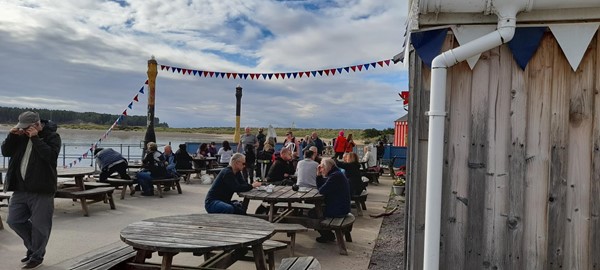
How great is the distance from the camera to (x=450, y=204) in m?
3.22

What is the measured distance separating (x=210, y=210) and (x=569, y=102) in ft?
13.0

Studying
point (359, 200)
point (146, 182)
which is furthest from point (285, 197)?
point (146, 182)

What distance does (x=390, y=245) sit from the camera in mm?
6160

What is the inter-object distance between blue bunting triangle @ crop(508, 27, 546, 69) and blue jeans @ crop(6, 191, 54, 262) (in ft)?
15.9

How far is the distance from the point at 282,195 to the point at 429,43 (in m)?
3.48

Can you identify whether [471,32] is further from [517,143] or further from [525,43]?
[517,143]

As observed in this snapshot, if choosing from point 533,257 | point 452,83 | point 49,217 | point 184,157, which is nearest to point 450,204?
point 533,257

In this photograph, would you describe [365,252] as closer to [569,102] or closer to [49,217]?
[569,102]

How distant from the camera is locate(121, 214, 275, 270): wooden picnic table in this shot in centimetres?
322

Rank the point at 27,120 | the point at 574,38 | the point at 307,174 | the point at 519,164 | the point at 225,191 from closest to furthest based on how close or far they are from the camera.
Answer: the point at 574,38 → the point at 519,164 → the point at 27,120 → the point at 225,191 → the point at 307,174

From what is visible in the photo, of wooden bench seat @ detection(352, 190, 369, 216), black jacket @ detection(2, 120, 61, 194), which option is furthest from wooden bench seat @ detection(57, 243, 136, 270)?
wooden bench seat @ detection(352, 190, 369, 216)

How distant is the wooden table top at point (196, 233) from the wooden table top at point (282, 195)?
1.61 metres

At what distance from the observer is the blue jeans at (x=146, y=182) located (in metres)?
10.0

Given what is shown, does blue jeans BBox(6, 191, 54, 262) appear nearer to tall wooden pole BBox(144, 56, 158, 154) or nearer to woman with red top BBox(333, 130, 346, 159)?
tall wooden pole BBox(144, 56, 158, 154)
